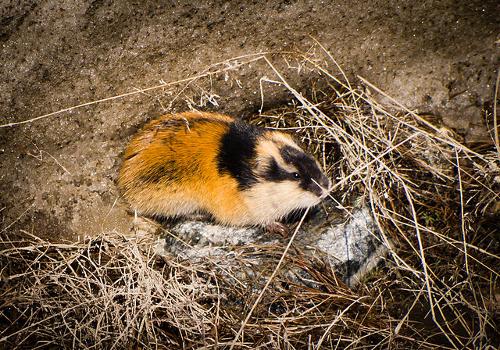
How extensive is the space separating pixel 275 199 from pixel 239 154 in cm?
40

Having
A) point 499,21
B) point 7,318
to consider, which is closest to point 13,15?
point 7,318

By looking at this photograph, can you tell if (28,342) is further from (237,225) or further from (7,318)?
(237,225)

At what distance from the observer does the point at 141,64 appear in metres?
3.36

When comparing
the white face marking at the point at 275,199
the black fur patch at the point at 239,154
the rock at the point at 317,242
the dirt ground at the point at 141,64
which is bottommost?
the rock at the point at 317,242

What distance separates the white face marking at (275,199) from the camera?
3.30m

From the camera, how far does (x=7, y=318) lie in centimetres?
312

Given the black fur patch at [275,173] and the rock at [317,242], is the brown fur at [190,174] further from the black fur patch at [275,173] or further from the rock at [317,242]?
the rock at [317,242]

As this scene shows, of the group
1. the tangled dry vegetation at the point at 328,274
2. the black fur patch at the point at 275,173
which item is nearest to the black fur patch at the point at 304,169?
the black fur patch at the point at 275,173

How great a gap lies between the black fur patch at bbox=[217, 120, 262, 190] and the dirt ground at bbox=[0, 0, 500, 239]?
46 centimetres

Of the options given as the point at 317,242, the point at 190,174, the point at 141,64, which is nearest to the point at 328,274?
the point at 317,242

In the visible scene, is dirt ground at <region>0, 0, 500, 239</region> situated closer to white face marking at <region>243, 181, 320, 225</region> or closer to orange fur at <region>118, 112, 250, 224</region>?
orange fur at <region>118, 112, 250, 224</region>

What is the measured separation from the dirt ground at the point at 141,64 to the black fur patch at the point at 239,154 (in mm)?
461

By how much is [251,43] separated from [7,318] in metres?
2.41

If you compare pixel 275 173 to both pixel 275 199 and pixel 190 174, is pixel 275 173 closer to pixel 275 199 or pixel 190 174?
pixel 275 199
